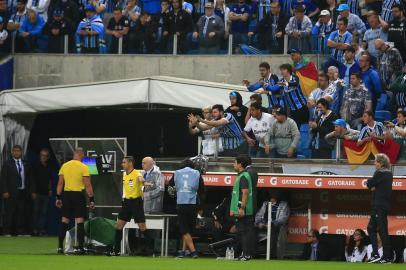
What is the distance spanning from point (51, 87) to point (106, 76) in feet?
7.80

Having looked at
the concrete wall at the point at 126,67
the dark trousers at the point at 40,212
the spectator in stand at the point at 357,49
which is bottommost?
the dark trousers at the point at 40,212

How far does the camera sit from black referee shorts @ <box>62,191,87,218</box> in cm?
2400

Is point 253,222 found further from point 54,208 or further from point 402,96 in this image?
point 54,208

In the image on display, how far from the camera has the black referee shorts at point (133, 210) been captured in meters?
23.7

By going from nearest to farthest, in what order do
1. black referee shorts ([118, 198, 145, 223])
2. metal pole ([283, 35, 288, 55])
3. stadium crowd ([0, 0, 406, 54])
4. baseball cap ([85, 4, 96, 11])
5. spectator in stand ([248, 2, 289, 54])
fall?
→ black referee shorts ([118, 198, 145, 223])
stadium crowd ([0, 0, 406, 54])
spectator in stand ([248, 2, 289, 54])
metal pole ([283, 35, 288, 55])
baseball cap ([85, 4, 96, 11])

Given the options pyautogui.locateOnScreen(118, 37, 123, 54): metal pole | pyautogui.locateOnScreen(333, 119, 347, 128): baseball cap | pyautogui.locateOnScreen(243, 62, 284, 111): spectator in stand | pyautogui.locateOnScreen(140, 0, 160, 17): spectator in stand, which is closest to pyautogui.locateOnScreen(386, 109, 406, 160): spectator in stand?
pyautogui.locateOnScreen(333, 119, 347, 128): baseball cap

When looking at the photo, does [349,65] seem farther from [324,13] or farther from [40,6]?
[40,6]

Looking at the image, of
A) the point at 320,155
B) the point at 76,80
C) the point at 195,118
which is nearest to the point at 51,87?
the point at 76,80

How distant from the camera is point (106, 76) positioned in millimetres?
30734

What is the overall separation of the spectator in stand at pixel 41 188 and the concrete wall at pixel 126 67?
1872mm

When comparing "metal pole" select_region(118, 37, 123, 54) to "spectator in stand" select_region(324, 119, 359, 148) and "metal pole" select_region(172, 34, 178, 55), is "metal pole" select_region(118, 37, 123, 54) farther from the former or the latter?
"spectator in stand" select_region(324, 119, 359, 148)

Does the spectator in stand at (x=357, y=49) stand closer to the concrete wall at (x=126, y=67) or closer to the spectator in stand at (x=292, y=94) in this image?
the spectator in stand at (x=292, y=94)

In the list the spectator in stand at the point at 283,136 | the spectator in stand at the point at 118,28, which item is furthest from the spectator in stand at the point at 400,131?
the spectator in stand at the point at 118,28

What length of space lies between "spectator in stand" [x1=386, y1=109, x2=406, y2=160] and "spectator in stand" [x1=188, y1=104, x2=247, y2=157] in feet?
9.52
